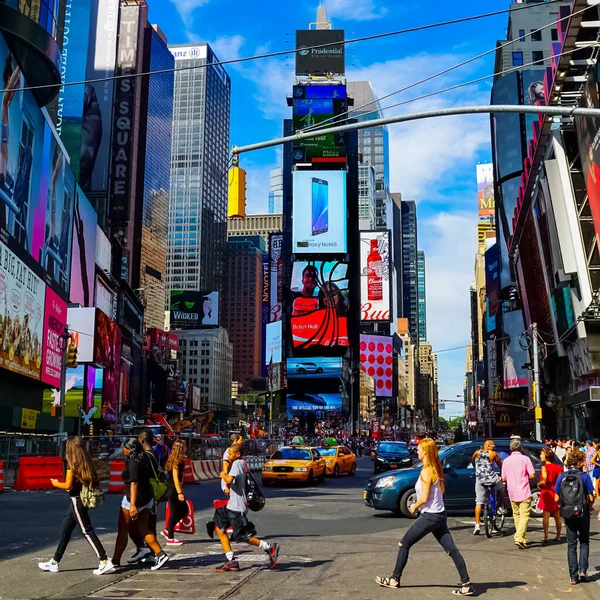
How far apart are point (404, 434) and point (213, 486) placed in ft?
425

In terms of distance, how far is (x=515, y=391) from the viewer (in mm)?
97375

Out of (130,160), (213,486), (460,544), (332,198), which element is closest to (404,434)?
(332,198)

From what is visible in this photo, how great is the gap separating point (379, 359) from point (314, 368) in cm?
3066

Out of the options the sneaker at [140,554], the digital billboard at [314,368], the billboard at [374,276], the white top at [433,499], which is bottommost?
the sneaker at [140,554]

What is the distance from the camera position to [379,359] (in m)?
164

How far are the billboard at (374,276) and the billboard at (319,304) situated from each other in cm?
1558

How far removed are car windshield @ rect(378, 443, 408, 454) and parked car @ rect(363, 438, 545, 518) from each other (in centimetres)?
1587

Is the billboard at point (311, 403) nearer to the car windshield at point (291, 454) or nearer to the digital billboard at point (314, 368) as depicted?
the digital billboard at point (314, 368)

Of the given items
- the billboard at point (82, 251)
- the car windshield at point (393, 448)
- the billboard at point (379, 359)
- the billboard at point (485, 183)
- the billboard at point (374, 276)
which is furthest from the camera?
the billboard at point (485, 183)

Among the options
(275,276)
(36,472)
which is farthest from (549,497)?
(275,276)

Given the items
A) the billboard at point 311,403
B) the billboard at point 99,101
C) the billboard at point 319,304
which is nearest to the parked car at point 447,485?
the billboard at point 99,101

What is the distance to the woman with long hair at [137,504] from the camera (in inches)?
380

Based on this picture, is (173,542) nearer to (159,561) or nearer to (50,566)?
(159,561)

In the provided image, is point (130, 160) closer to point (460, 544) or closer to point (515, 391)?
point (515, 391)
